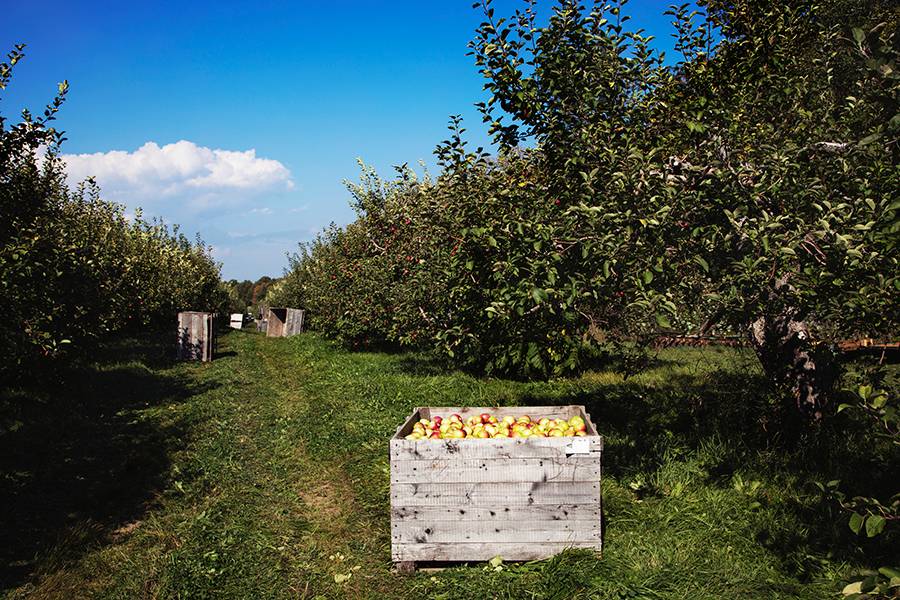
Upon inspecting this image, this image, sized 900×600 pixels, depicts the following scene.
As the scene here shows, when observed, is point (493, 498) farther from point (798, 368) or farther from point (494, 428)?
point (798, 368)

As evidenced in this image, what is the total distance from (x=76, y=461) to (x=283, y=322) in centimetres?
2336

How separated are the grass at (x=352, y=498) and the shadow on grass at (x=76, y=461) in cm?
4

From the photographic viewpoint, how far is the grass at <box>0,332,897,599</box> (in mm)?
5148

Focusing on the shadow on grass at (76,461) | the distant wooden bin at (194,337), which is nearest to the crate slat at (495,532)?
the shadow on grass at (76,461)

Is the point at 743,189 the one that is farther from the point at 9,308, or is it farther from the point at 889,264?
the point at 9,308

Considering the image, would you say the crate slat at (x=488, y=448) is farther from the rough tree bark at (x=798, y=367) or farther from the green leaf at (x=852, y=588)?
the rough tree bark at (x=798, y=367)

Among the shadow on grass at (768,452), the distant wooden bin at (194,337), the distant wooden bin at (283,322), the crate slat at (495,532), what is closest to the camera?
the crate slat at (495,532)

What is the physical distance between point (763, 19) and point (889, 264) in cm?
386

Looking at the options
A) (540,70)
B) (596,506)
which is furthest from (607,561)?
(540,70)

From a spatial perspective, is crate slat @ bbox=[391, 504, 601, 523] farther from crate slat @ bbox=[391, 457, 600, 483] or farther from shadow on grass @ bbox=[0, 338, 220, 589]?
shadow on grass @ bbox=[0, 338, 220, 589]

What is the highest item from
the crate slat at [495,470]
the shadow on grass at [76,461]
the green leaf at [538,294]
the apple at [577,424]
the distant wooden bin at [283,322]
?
the green leaf at [538,294]

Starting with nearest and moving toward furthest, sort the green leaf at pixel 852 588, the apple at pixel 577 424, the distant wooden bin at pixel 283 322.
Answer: the green leaf at pixel 852 588 → the apple at pixel 577 424 → the distant wooden bin at pixel 283 322

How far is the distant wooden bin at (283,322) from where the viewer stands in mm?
28109

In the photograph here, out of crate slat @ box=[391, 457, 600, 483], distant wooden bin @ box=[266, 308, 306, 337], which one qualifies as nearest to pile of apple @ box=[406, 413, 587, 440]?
crate slat @ box=[391, 457, 600, 483]
